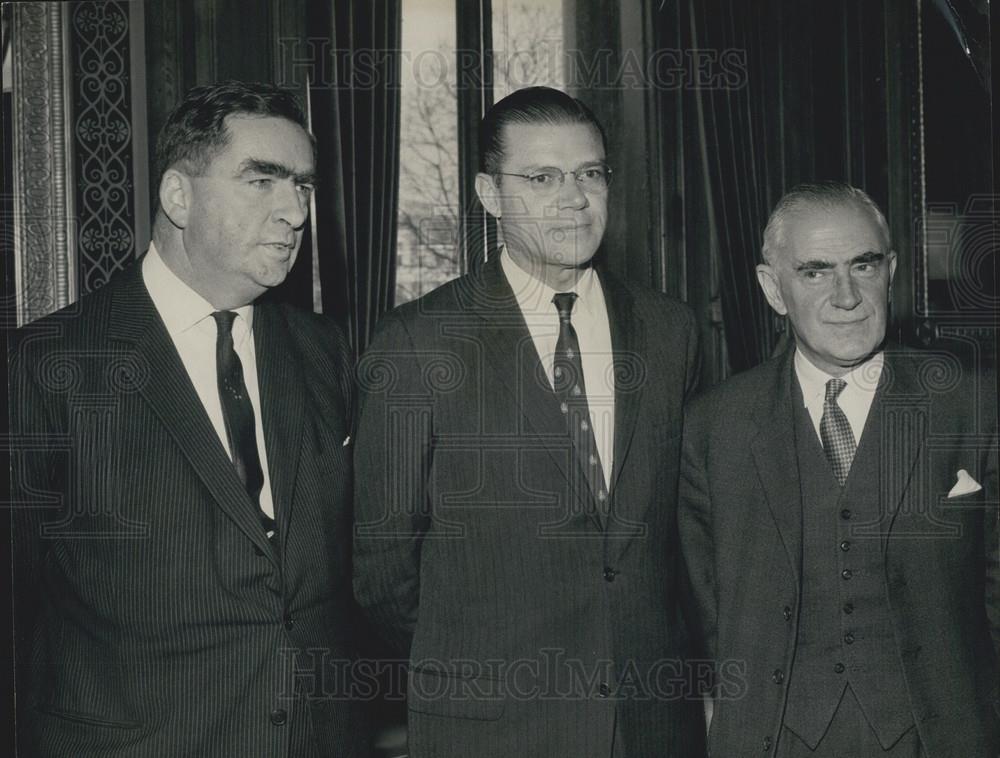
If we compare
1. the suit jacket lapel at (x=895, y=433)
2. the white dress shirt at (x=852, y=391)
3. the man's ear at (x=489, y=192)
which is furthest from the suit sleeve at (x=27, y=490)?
the suit jacket lapel at (x=895, y=433)

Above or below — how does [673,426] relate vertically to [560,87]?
below

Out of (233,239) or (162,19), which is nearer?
(233,239)

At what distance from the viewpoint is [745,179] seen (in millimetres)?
3566

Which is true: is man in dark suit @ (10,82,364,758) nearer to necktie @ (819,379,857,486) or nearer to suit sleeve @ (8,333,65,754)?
suit sleeve @ (8,333,65,754)

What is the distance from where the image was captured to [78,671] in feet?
7.24

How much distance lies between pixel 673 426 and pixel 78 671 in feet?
4.58

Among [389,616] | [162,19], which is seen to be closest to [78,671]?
[389,616]

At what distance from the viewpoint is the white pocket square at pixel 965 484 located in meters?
2.27

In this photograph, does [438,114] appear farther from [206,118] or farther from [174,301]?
[174,301]

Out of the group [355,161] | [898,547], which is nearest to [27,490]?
[355,161]

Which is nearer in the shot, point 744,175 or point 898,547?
point 898,547

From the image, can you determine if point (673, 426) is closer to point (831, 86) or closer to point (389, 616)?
point (389, 616)

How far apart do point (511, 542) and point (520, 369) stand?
1.28ft

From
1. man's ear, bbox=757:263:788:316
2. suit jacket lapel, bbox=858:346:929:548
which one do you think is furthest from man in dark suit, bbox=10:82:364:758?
suit jacket lapel, bbox=858:346:929:548
